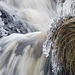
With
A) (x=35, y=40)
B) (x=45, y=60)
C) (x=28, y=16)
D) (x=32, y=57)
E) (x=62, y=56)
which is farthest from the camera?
(x=28, y=16)

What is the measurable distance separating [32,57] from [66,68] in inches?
16.5

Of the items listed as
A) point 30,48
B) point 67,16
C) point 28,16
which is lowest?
point 28,16

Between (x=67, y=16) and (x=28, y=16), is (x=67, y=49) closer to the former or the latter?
(x=67, y=16)

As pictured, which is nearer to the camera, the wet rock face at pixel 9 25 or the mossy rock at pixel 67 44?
the mossy rock at pixel 67 44

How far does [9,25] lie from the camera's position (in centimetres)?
275

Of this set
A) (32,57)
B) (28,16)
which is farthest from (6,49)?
(28,16)

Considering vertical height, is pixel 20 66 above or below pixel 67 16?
below

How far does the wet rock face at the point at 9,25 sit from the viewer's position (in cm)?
261

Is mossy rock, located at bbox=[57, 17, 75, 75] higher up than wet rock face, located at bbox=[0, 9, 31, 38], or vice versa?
mossy rock, located at bbox=[57, 17, 75, 75]

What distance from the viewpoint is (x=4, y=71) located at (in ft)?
5.70

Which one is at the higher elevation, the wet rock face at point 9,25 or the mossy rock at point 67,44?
the mossy rock at point 67,44

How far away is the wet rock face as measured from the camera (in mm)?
2607

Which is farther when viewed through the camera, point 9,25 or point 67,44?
point 9,25

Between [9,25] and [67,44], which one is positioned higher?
[67,44]
